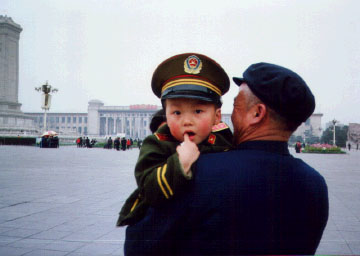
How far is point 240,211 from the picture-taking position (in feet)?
3.91

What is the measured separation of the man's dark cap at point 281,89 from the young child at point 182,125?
225 mm

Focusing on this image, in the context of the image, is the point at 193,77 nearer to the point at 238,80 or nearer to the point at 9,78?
the point at 238,80

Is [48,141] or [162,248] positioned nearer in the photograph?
[162,248]

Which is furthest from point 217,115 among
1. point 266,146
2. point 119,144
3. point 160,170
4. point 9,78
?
point 9,78

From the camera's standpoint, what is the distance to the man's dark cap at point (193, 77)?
1.49 meters

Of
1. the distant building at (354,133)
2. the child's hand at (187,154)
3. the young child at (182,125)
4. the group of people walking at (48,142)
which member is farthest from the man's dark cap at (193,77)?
the distant building at (354,133)

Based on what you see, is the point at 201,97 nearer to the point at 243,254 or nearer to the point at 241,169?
the point at 241,169

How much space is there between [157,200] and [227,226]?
0.26 meters

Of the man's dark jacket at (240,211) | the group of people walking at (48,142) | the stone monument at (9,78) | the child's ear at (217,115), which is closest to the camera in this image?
the man's dark jacket at (240,211)

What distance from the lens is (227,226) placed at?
3.91 ft

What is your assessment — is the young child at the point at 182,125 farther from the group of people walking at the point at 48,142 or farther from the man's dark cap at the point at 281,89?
the group of people walking at the point at 48,142

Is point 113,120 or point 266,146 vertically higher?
point 113,120

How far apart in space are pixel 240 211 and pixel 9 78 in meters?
50.9

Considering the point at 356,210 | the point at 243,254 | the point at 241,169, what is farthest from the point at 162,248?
the point at 356,210
